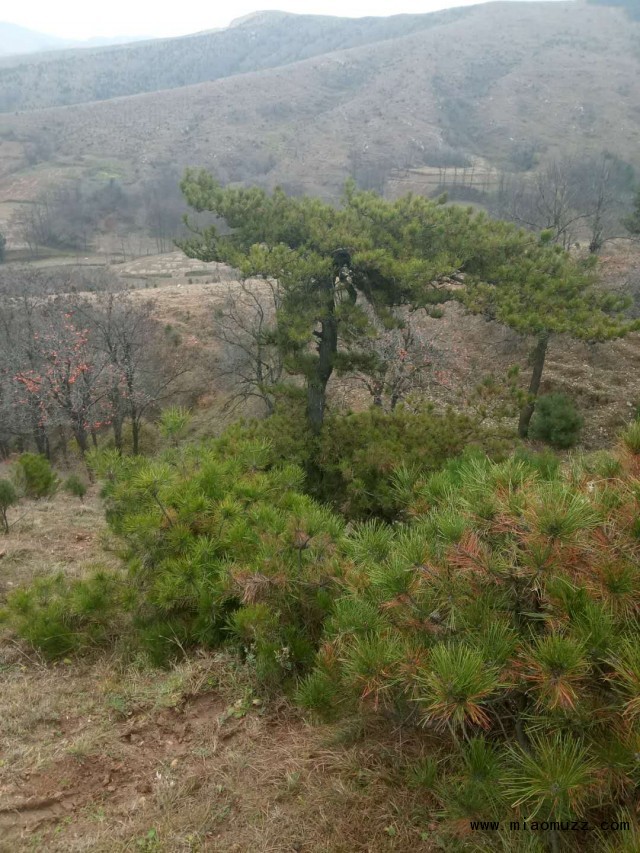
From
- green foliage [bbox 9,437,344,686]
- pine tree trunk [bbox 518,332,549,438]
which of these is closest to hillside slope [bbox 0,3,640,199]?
pine tree trunk [bbox 518,332,549,438]

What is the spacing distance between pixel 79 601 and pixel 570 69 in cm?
10763

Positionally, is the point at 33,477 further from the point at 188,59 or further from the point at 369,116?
the point at 188,59

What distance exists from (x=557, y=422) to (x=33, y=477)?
13.0 meters

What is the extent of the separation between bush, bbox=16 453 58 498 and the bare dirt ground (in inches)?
265

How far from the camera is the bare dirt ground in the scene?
230 cm

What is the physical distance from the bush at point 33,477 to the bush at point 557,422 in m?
12.4

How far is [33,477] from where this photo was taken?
981cm

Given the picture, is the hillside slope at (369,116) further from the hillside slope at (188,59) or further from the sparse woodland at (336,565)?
the sparse woodland at (336,565)

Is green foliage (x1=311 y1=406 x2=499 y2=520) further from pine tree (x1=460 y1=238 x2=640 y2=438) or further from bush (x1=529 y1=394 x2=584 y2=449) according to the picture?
bush (x1=529 y1=394 x2=584 y2=449)

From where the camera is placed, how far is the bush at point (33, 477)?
9.70 m

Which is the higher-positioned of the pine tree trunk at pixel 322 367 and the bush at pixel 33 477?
the pine tree trunk at pixel 322 367

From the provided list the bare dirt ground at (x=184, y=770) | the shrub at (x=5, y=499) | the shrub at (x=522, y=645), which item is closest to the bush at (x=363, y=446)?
the shrub at (x=5, y=499)

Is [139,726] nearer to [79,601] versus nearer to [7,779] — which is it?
[7,779]

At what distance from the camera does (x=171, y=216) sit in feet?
179
